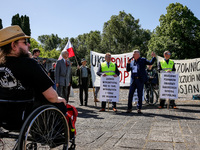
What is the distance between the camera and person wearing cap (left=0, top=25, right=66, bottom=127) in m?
2.30

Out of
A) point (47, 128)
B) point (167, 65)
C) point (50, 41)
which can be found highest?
point (50, 41)

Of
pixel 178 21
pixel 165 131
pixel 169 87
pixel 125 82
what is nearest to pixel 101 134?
pixel 165 131

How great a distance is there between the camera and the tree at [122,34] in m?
49.4

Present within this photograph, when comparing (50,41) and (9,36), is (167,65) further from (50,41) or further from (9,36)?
(50,41)

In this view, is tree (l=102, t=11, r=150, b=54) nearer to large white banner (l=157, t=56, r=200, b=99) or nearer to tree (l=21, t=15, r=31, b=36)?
tree (l=21, t=15, r=31, b=36)

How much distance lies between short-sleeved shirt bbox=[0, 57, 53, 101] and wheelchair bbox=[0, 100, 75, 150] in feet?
0.28

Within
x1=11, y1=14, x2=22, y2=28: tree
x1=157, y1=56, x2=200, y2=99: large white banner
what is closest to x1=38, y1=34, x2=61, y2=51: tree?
x1=11, y1=14, x2=22, y2=28: tree

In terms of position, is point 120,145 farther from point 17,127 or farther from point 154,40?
point 154,40

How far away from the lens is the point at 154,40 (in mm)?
38812

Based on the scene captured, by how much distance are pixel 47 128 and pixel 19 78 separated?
65 cm

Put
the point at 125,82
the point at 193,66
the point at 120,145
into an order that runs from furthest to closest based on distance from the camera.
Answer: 1. the point at 125,82
2. the point at 193,66
3. the point at 120,145

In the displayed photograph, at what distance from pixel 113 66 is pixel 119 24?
42.8m

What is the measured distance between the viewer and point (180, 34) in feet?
114

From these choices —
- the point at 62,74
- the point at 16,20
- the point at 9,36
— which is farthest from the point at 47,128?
the point at 16,20
